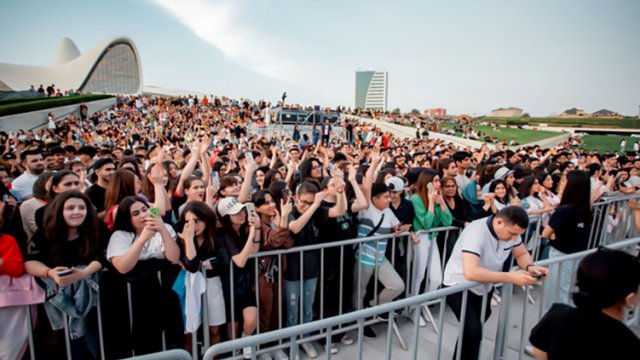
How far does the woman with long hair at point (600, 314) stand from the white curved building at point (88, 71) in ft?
271

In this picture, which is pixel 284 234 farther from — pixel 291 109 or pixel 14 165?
pixel 291 109

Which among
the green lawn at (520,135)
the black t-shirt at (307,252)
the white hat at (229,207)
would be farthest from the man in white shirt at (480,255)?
the green lawn at (520,135)

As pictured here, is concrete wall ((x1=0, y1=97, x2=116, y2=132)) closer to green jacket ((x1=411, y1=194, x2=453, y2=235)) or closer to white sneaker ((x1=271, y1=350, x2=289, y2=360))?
white sneaker ((x1=271, y1=350, x2=289, y2=360))

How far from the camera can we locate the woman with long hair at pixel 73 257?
2.53 metres

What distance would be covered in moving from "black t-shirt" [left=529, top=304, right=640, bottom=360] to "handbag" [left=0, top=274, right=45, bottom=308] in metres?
3.50

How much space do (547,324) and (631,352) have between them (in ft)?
1.15

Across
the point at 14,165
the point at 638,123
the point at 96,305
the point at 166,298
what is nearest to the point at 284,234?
the point at 166,298

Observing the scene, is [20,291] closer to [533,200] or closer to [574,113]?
[533,200]

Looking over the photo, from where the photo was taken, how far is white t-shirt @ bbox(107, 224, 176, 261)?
2.69m

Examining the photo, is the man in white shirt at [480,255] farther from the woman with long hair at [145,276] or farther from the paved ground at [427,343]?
the woman with long hair at [145,276]

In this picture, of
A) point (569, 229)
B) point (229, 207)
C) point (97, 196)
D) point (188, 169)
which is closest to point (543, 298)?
point (569, 229)

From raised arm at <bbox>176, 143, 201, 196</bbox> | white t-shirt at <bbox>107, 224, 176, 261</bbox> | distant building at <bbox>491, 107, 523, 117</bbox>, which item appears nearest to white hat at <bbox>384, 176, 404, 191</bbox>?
white t-shirt at <bbox>107, 224, 176, 261</bbox>

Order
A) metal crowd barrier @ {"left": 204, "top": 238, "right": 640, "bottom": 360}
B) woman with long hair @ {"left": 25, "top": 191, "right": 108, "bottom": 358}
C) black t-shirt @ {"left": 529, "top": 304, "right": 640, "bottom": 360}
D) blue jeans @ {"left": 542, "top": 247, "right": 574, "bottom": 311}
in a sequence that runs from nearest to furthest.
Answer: black t-shirt @ {"left": 529, "top": 304, "right": 640, "bottom": 360} < metal crowd barrier @ {"left": 204, "top": 238, "right": 640, "bottom": 360} < woman with long hair @ {"left": 25, "top": 191, "right": 108, "bottom": 358} < blue jeans @ {"left": 542, "top": 247, "right": 574, "bottom": 311}

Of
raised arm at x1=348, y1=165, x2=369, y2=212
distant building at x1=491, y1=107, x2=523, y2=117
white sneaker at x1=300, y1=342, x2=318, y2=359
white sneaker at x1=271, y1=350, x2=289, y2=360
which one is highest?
distant building at x1=491, y1=107, x2=523, y2=117
